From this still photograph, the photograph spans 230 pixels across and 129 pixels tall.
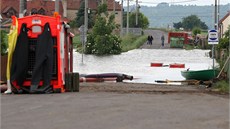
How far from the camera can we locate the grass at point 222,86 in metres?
18.6

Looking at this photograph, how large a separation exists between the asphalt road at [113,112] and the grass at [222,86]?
267 cm

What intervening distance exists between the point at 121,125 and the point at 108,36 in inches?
2373

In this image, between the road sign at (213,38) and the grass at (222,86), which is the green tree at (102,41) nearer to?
the road sign at (213,38)

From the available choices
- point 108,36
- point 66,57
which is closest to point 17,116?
point 66,57

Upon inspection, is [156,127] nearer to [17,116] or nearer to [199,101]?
[17,116]

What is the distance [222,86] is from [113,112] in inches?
325

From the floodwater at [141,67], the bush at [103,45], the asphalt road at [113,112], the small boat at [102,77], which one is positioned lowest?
the floodwater at [141,67]

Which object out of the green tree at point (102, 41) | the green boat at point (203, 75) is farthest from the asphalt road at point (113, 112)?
the green tree at point (102, 41)

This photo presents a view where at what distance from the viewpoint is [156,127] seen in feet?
33.4

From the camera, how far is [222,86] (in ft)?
64.1

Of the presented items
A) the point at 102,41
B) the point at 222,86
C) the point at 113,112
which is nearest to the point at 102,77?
the point at 222,86

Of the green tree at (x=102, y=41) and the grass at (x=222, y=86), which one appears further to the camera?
the green tree at (x=102, y=41)

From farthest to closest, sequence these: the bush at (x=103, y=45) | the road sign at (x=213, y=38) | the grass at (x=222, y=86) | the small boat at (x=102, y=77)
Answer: the bush at (x=103, y=45) < the road sign at (x=213, y=38) < the small boat at (x=102, y=77) < the grass at (x=222, y=86)

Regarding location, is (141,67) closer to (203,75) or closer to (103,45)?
(203,75)
